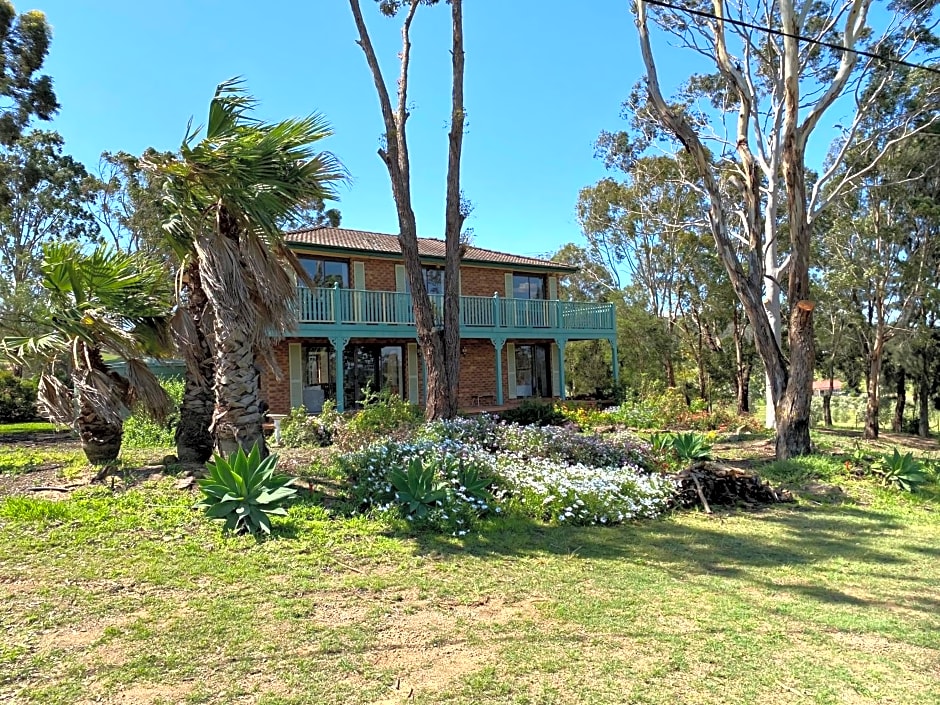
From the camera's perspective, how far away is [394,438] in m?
9.77

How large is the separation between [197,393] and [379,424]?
12.9 feet

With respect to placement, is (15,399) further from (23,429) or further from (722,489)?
(722,489)

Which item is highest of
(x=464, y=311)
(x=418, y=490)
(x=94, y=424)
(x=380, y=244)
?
(x=380, y=244)

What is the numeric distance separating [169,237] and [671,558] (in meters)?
6.64

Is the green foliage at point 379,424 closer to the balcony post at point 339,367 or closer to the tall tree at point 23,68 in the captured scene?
the balcony post at point 339,367

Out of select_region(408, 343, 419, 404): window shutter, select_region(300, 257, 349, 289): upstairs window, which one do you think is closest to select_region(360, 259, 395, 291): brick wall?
select_region(300, 257, 349, 289): upstairs window

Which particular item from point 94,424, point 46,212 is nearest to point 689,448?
point 94,424

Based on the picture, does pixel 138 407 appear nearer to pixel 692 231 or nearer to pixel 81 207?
pixel 692 231

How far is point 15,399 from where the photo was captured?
57.5 feet

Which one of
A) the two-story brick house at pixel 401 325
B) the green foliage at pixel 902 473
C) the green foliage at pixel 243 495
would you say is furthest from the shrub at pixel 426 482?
the two-story brick house at pixel 401 325

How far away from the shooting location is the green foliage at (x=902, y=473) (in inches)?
342

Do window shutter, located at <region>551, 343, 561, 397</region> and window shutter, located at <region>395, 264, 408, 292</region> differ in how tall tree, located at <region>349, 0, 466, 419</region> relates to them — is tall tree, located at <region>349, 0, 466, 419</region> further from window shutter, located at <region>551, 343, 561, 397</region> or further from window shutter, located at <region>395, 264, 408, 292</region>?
window shutter, located at <region>551, 343, 561, 397</region>

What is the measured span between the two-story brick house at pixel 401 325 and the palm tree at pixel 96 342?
625 cm

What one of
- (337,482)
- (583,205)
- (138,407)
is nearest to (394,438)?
(337,482)
